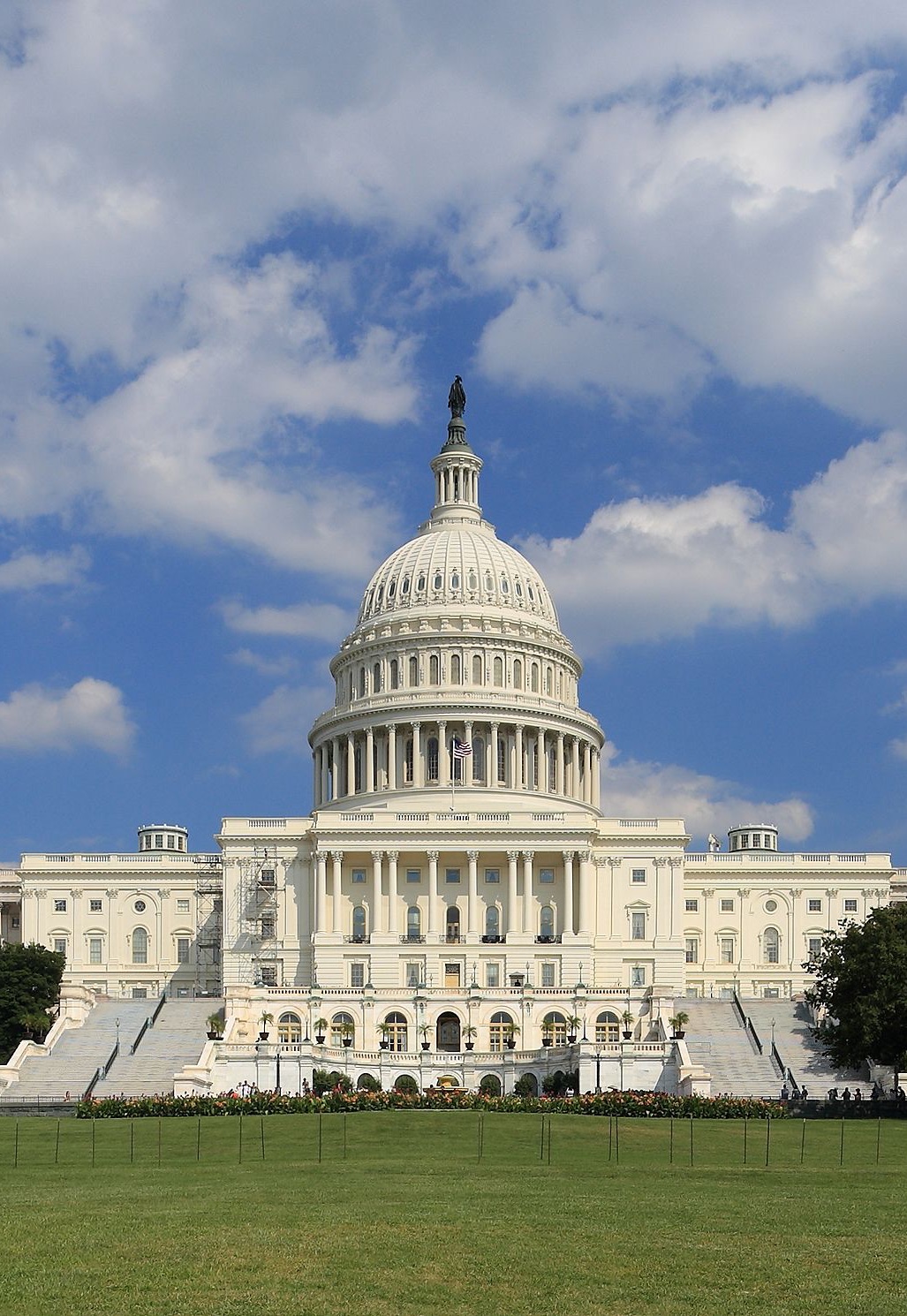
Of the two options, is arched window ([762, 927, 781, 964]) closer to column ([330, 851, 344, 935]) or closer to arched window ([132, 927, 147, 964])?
column ([330, 851, 344, 935])

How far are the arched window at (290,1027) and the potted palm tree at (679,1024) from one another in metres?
22.8

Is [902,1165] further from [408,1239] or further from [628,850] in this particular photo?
[628,850]

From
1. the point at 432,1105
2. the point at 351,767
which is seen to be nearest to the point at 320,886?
the point at 351,767

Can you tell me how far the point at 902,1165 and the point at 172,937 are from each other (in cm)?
10183

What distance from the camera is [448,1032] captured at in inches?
4658

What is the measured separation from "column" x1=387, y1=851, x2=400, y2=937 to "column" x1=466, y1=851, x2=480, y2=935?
5.24m

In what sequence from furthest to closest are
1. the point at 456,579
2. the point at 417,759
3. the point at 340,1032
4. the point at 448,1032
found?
1. the point at 456,579
2. the point at 417,759
3. the point at 448,1032
4. the point at 340,1032

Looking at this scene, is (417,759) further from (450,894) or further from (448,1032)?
(448,1032)

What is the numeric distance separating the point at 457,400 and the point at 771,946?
6185 centimetres

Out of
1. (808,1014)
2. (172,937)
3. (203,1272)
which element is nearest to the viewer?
(203,1272)

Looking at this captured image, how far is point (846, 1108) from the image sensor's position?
8431cm

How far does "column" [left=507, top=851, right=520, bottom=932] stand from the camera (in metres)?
136

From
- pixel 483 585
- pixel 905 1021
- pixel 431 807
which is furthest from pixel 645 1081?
pixel 483 585

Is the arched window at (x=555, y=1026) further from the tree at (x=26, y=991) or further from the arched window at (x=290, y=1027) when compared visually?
the tree at (x=26, y=991)
